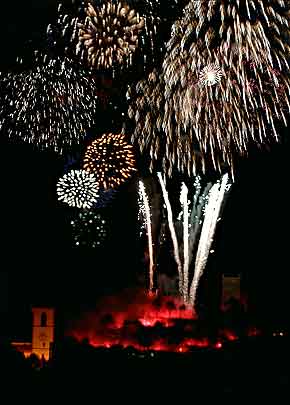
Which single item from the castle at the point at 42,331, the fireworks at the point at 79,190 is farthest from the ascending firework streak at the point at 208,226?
the castle at the point at 42,331

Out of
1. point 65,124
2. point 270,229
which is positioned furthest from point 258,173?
point 65,124

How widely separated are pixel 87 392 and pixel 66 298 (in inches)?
342

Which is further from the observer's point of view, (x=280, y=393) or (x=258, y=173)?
(x=258, y=173)

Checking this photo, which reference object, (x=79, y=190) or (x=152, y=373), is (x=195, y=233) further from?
(x=152, y=373)

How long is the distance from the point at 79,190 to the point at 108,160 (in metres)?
2.53

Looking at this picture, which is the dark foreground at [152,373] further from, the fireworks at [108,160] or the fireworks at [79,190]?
the fireworks at [79,190]

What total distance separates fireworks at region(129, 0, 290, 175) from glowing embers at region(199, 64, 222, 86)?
2 cm

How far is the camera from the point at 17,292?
24.9 meters

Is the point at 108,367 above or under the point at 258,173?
under

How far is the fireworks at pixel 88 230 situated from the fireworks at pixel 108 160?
13.0m

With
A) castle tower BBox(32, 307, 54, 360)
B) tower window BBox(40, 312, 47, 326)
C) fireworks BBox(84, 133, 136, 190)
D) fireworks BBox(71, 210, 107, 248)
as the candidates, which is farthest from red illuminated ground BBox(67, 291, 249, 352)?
fireworks BBox(71, 210, 107, 248)

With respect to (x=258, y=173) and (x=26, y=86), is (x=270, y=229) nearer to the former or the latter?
(x=258, y=173)

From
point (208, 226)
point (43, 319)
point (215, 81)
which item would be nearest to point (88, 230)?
point (208, 226)

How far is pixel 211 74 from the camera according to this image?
40.5ft
